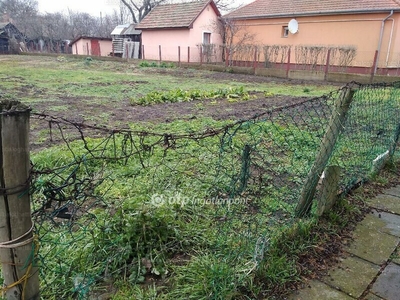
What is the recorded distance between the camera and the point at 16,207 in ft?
3.58

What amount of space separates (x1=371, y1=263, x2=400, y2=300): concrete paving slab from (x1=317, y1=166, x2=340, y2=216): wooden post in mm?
647

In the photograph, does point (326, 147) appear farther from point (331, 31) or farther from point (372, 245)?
point (331, 31)

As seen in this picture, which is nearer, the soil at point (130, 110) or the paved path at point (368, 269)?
the paved path at point (368, 269)

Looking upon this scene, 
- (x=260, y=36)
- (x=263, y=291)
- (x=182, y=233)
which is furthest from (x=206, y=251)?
(x=260, y=36)

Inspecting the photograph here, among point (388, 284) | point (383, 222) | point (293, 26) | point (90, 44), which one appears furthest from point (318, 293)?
point (90, 44)

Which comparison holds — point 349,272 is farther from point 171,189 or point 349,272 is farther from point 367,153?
point 367,153

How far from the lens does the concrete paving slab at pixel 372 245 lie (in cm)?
229

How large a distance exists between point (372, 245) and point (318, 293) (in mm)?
792

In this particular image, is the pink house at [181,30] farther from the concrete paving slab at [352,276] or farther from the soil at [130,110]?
the concrete paving slab at [352,276]

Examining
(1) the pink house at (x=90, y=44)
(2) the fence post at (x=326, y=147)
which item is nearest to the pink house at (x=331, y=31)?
(2) the fence post at (x=326, y=147)

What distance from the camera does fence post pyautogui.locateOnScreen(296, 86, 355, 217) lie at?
2.48 meters

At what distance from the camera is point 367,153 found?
4.11 m

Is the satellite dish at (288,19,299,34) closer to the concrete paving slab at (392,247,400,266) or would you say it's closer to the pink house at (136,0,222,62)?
the pink house at (136,0,222,62)

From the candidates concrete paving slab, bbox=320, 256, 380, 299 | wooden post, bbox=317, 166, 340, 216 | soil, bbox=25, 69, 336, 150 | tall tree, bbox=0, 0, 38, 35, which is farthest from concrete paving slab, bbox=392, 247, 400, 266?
tall tree, bbox=0, 0, 38, 35
